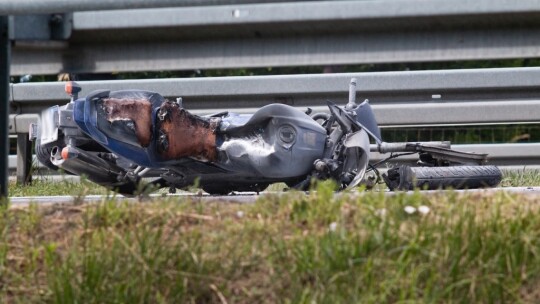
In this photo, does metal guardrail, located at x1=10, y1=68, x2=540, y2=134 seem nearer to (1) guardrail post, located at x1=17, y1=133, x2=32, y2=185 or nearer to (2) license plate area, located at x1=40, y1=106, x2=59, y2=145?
(1) guardrail post, located at x1=17, y1=133, x2=32, y2=185

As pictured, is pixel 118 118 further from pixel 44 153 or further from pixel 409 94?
pixel 409 94

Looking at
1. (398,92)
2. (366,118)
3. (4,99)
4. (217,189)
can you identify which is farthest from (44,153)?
(398,92)

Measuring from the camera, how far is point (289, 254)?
→ 4.14 metres

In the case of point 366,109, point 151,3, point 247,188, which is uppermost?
point 151,3

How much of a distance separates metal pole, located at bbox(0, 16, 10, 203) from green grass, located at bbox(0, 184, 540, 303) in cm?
93

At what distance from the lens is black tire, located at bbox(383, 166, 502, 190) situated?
7395 millimetres

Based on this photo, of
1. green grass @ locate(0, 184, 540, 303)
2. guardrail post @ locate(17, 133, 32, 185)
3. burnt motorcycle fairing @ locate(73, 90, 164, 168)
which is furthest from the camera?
guardrail post @ locate(17, 133, 32, 185)

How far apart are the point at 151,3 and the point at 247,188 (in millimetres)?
2674

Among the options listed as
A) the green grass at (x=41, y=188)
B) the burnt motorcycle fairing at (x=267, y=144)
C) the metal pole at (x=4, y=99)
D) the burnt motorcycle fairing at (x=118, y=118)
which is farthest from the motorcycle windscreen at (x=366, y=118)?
the metal pole at (x=4, y=99)

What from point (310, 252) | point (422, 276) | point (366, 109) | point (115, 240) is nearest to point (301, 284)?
point (310, 252)

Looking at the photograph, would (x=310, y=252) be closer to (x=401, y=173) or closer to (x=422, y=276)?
(x=422, y=276)

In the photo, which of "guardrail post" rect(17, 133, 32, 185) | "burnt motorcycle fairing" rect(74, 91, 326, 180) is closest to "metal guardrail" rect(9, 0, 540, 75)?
"guardrail post" rect(17, 133, 32, 185)

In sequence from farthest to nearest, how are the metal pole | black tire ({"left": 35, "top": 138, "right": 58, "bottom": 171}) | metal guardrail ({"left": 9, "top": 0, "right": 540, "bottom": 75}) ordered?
metal guardrail ({"left": 9, "top": 0, "right": 540, "bottom": 75}), black tire ({"left": 35, "top": 138, "right": 58, "bottom": 171}), the metal pole

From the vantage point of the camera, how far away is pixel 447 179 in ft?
24.4
